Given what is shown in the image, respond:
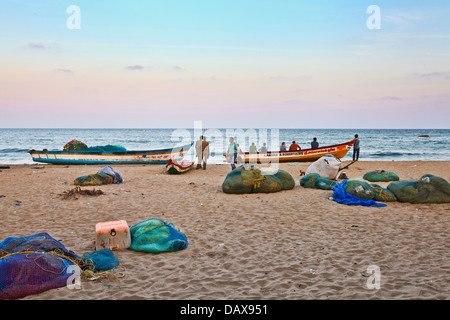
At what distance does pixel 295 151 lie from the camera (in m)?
22.2

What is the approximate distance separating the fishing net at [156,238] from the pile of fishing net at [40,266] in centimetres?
68

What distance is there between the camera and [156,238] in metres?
5.62

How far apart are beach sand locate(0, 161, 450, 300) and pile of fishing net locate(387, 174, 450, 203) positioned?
10.9 inches

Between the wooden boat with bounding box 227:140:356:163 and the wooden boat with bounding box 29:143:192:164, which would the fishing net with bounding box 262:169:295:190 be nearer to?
the wooden boat with bounding box 227:140:356:163

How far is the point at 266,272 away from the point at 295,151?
18.0 m

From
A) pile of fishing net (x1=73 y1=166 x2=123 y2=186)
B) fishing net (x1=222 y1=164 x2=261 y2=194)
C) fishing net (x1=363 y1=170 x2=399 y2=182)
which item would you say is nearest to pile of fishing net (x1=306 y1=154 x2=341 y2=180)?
fishing net (x1=363 y1=170 x2=399 y2=182)

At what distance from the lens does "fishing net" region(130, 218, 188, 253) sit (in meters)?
5.53

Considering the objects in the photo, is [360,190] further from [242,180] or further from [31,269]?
[31,269]

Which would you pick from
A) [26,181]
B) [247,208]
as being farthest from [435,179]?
[26,181]

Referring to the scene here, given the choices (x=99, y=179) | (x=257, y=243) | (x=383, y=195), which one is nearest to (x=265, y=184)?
(x=383, y=195)

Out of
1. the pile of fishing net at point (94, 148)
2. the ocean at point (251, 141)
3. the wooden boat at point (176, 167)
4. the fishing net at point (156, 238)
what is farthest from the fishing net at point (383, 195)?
the ocean at point (251, 141)

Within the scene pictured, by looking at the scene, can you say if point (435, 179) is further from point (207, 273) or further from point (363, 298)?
point (207, 273)

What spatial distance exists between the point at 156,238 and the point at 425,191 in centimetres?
768

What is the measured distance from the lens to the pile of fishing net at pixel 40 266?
3875 millimetres
